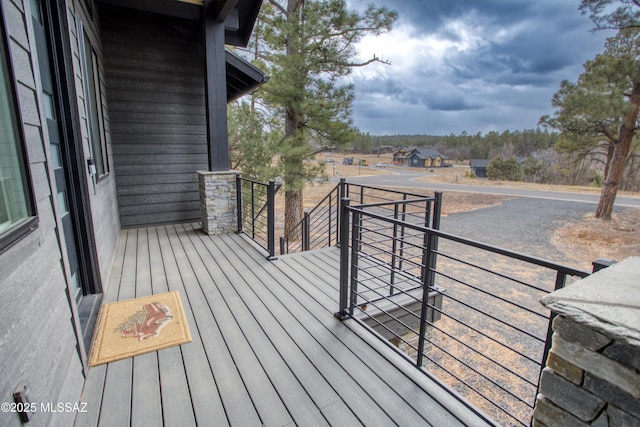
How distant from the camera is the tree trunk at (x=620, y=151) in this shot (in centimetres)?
959

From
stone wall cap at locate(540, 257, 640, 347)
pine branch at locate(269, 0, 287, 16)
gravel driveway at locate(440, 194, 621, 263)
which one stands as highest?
pine branch at locate(269, 0, 287, 16)

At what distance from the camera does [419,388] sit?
1748 mm

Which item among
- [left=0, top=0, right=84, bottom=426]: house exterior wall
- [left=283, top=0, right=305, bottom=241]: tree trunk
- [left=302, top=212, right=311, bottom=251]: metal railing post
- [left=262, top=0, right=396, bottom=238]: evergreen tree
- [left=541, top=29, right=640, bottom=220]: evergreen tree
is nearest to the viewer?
[left=0, top=0, right=84, bottom=426]: house exterior wall

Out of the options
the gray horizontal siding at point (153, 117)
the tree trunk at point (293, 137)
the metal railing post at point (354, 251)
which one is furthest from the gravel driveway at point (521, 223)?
the gray horizontal siding at point (153, 117)

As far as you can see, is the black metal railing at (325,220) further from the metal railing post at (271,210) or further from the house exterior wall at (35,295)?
the house exterior wall at (35,295)

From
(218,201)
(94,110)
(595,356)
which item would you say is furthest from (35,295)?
(218,201)

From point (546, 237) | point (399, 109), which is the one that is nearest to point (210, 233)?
point (546, 237)

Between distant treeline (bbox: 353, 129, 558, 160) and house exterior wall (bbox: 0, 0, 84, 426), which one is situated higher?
distant treeline (bbox: 353, 129, 558, 160)

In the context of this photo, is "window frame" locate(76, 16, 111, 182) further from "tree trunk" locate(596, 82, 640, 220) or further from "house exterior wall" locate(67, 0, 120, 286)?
"tree trunk" locate(596, 82, 640, 220)

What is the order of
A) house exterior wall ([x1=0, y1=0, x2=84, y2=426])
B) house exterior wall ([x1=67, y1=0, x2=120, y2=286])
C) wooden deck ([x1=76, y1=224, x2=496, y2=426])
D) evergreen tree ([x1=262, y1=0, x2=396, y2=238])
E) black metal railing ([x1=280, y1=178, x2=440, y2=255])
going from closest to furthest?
house exterior wall ([x1=0, y1=0, x2=84, y2=426]), wooden deck ([x1=76, y1=224, x2=496, y2=426]), house exterior wall ([x1=67, y1=0, x2=120, y2=286]), black metal railing ([x1=280, y1=178, x2=440, y2=255]), evergreen tree ([x1=262, y1=0, x2=396, y2=238])

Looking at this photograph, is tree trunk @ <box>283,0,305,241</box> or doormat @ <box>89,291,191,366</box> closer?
doormat @ <box>89,291,191,366</box>

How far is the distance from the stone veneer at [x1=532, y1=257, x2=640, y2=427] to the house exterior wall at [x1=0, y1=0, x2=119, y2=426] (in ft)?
5.36

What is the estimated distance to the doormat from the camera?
209 centimetres

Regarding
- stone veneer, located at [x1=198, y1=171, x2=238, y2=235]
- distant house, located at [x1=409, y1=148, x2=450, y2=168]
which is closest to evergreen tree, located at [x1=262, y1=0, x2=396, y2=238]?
stone veneer, located at [x1=198, y1=171, x2=238, y2=235]
